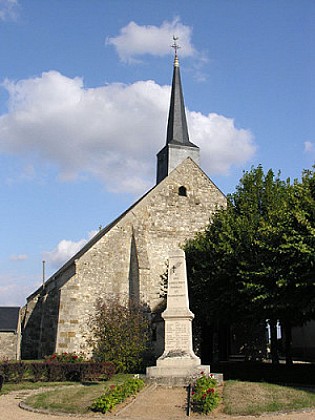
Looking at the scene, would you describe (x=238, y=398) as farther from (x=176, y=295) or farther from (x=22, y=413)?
(x=22, y=413)

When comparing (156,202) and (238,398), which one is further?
(156,202)

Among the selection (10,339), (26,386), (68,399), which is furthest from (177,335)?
(10,339)

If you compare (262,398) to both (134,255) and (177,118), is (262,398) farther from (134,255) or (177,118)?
(177,118)

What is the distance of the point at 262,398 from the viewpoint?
1035 cm

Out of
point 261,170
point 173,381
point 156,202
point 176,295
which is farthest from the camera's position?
point 156,202

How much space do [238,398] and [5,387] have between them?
7.68 meters

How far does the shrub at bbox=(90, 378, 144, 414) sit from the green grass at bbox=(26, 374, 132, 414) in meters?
0.33

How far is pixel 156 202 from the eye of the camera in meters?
24.0

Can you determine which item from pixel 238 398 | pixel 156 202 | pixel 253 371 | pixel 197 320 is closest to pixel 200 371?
pixel 238 398

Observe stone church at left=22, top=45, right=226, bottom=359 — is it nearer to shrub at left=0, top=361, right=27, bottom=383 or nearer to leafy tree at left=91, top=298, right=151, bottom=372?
leafy tree at left=91, top=298, right=151, bottom=372

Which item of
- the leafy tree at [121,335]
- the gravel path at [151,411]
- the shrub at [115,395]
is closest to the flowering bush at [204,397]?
the gravel path at [151,411]

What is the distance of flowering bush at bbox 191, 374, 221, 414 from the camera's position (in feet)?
31.8

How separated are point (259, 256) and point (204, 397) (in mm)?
6731

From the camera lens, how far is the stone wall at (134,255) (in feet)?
65.5
